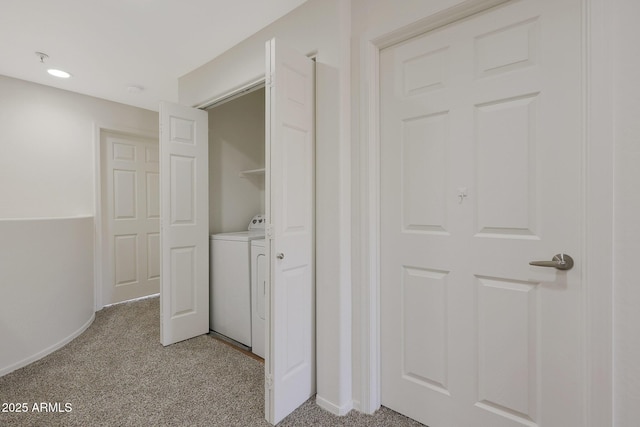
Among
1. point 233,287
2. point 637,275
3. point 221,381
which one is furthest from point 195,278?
point 637,275

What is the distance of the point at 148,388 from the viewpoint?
75.1 inches

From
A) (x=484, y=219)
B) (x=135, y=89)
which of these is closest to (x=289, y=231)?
(x=484, y=219)

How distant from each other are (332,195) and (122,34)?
1931 mm

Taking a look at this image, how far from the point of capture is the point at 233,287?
266 centimetres

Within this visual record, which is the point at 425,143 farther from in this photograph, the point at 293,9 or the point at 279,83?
the point at 293,9

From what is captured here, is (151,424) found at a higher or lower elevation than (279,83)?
lower

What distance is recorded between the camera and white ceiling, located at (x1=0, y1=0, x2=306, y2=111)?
1.88m

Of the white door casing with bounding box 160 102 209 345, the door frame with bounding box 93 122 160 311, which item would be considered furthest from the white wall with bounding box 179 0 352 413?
the door frame with bounding box 93 122 160 311

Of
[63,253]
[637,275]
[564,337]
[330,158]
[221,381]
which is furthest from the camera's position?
[63,253]

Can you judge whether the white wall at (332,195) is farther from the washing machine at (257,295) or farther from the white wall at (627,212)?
the white wall at (627,212)

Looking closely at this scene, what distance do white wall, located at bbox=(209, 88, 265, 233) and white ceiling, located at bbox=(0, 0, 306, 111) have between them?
2.01ft

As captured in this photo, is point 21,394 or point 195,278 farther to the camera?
point 195,278

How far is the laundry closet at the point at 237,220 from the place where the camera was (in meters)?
2.49

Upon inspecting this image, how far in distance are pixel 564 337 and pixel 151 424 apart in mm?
1964
